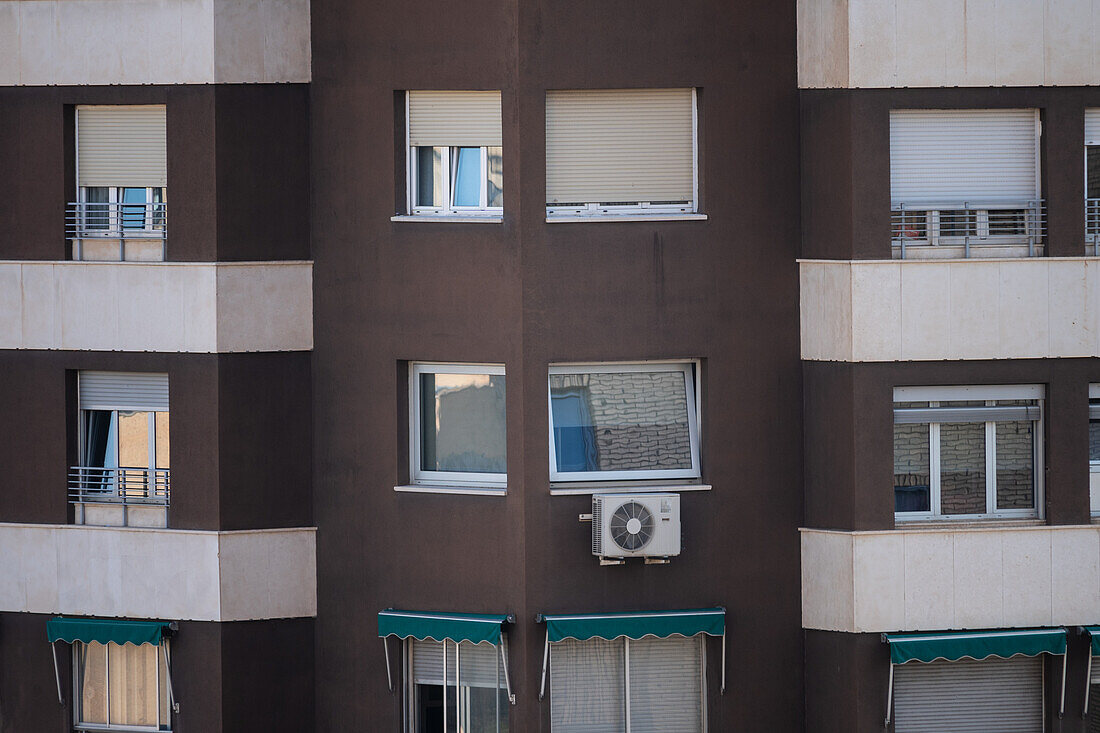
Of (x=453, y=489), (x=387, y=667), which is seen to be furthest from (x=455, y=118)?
(x=387, y=667)

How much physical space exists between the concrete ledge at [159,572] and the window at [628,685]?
8.69 ft

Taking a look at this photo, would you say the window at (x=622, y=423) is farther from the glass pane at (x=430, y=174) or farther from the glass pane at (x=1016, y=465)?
the glass pane at (x=1016, y=465)

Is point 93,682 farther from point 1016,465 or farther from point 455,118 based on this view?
point 1016,465

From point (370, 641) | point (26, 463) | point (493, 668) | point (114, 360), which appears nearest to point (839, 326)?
point (493, 668)

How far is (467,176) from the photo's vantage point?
1310cm

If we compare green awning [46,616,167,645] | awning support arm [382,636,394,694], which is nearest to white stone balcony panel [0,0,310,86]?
green awning [46,616,167,645]

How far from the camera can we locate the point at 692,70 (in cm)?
1282

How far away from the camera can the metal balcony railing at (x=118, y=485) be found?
44.4ft

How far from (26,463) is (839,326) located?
810cm

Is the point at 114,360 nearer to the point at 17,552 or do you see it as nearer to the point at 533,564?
the point at 17,552

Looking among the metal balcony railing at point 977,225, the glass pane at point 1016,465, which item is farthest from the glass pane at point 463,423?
the glass pane at point 1016,465

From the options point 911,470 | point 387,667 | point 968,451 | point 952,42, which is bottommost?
point 387,667

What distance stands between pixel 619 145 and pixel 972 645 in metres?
5.72

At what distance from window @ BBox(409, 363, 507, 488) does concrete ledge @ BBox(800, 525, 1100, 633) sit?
10.6ft
